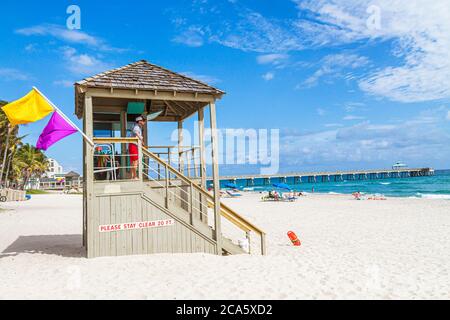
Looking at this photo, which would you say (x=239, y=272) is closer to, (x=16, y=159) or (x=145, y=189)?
(x=145, y=189)

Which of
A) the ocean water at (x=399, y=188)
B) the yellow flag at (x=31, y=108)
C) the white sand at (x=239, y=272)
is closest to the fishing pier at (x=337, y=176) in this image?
the ocean water at (x=399, y=188)

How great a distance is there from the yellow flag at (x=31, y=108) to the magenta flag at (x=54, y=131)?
0.24 m

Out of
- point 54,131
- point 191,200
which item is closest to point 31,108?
point 54,131

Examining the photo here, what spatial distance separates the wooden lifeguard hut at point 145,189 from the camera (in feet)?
27.5

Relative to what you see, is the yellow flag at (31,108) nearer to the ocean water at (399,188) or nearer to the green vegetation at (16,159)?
the green vegetation at (16,159)

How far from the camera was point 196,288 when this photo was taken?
6316 mm

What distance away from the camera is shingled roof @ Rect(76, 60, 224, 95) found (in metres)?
8.56

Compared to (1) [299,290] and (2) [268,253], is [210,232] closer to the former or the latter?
(2) [268,253]

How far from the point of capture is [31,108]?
8.27 metres

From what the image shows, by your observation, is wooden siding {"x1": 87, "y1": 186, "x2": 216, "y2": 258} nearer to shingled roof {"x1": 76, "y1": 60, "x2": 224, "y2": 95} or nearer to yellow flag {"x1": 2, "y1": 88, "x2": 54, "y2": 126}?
yellow flag {"x1": 2, "y1": 88, "x2": 54, "y2": 126}

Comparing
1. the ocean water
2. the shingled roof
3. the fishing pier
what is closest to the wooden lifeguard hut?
the shingled roof

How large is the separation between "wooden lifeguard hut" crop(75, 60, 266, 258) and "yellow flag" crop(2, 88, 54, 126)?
879 millimetres

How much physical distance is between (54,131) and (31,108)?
74 cm
